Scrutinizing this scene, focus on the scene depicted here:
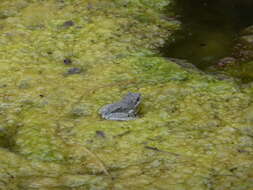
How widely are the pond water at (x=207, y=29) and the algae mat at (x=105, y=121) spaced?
1.31 ft

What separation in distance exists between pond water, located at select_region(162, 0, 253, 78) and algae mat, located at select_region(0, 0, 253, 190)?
15.7 inches

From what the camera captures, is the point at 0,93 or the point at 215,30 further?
the point at 215,30

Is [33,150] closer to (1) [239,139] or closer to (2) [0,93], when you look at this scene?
(2) [0,93]

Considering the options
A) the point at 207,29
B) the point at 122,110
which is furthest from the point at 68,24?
the point at 122,110


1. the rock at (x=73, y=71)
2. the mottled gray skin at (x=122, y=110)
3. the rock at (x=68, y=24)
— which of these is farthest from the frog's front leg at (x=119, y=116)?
the rock at (x=68, y=24)

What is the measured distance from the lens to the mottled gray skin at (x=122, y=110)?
20.2ft

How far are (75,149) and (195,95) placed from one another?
7.11ft

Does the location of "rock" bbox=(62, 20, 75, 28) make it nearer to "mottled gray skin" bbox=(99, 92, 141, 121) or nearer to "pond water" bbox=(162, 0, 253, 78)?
"pond water" bbox=(162, 0, 253, 78)

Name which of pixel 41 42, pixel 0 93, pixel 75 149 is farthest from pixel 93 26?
pixel 75 149

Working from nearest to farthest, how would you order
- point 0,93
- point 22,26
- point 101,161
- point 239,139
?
1. point 101,161
2. point 239,139
3. point 0,93
4. point 22,26

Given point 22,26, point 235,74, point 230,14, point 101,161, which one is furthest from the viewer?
point 230,14

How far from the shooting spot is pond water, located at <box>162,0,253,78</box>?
26.9 ft

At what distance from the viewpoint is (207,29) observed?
9.02 meters

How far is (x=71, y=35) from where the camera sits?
8.63m
